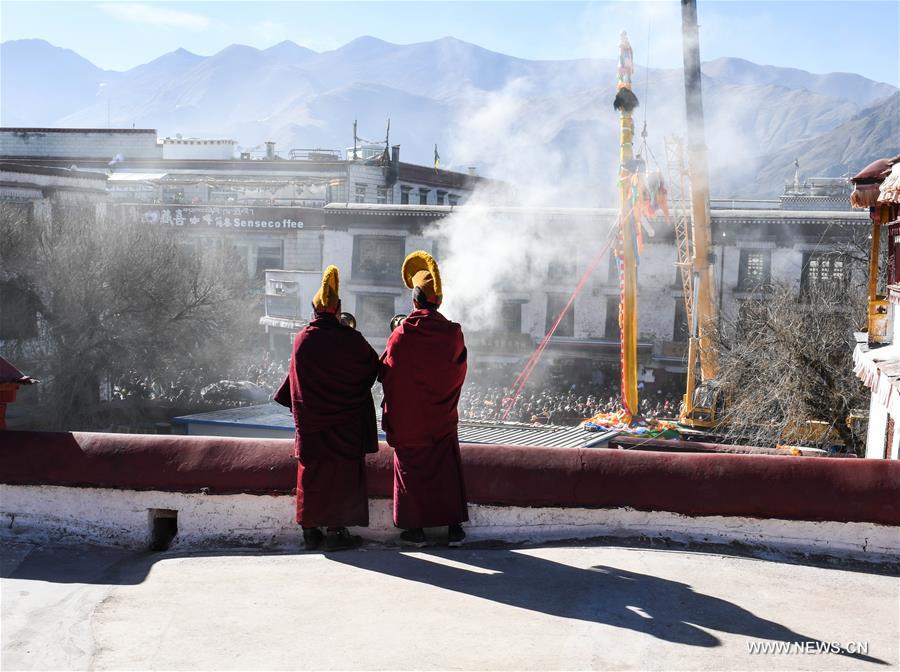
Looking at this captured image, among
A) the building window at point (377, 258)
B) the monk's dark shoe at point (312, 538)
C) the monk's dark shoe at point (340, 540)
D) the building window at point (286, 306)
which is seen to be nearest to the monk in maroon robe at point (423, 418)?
the monk's dark shoe at point (340, 540)

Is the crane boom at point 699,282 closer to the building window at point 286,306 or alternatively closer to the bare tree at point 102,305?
the bare tree at point 102,305

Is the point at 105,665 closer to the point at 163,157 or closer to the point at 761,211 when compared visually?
the point at 761,211

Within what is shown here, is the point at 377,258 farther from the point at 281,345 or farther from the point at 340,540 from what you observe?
the point at 340,540

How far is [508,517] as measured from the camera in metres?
5.03

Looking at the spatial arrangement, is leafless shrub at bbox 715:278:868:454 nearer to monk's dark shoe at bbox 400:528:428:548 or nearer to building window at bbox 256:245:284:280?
monk's dark shoe at bbox 400:528:428:548

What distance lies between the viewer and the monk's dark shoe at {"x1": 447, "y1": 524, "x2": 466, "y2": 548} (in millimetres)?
4895

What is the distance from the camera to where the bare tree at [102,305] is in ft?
77.0

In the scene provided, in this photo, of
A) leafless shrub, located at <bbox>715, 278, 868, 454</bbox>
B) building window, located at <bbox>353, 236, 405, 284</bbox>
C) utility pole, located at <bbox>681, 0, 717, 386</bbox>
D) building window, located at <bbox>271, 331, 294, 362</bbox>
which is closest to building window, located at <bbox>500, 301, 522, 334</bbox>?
building window, located at <bbox>353, 236, 405, 284</bbox>

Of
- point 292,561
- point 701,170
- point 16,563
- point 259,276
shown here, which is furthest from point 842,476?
point 259,276

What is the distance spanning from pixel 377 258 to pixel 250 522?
31.1 m

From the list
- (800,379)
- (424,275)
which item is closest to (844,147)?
(800,379)

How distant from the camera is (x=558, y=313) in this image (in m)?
34.6

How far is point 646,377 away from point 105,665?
29.9 meters

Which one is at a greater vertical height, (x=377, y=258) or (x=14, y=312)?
(x=377, y=258)
